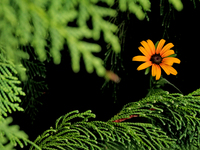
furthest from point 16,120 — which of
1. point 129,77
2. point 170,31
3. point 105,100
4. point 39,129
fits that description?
point 170,31

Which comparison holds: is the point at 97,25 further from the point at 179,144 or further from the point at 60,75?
the point at 60,75

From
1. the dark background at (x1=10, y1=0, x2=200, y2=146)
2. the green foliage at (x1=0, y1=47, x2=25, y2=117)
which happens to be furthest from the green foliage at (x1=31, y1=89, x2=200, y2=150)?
the dark background at (x1=10, y1=0, x2=200, y2=146)

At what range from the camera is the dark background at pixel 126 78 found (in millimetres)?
2125

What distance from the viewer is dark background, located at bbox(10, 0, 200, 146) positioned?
2.12m

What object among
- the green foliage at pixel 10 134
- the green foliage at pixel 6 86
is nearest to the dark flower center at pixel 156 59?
the green foliage at pixel 6 86

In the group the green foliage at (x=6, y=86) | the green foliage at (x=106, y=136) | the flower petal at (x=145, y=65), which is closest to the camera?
the green foliage at (x=6, y=86)

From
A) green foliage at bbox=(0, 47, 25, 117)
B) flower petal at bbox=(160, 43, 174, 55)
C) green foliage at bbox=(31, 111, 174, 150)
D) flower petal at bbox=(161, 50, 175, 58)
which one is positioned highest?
flower petal at bbox=(160, 43, 174, 55)

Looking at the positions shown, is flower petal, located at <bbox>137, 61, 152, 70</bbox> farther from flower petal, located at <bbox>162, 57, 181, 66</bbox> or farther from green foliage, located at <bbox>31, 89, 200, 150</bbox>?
green foliage, located at <bbox>31, 89, 200, 150</bbox>

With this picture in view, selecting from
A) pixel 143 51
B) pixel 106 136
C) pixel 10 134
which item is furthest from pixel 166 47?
pixel 10 134

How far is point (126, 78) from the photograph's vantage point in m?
2.31

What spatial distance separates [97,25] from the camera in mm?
696

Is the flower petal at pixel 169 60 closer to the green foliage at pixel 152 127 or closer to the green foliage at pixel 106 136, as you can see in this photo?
the green foliage at pixel 152 127

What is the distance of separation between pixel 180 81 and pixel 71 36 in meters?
1.86

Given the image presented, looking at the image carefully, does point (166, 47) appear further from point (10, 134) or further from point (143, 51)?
point (10, 134)
